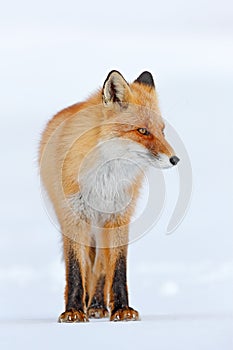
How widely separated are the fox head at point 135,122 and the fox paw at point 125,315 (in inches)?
20.6

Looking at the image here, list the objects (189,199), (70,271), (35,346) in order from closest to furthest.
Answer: (35,346), (70,271), (189,199)

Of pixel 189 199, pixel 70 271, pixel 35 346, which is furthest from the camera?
pixel 189 199

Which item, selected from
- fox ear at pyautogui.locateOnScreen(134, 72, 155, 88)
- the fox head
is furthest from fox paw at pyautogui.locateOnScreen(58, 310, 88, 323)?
fox ear at pyautogui.locateOnScreen(134, 72, 155, 88)

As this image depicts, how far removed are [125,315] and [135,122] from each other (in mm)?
676

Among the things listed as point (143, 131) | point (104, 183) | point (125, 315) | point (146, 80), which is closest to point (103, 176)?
point (104, 183)

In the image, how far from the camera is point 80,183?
3.05 meters

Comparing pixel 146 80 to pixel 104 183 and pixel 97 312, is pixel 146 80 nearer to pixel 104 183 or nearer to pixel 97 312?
pixel 104 183

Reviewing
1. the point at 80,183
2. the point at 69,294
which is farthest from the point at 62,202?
the point at 69,294

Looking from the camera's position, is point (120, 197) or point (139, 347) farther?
point (120, 197)

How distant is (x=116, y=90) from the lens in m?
2.99

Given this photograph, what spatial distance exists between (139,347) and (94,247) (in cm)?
44

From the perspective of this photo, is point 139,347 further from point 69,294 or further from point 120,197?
point 120,197

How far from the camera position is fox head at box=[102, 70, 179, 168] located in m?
2.95

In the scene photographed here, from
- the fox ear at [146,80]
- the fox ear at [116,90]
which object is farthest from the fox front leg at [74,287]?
the fox ear at [146,80]
